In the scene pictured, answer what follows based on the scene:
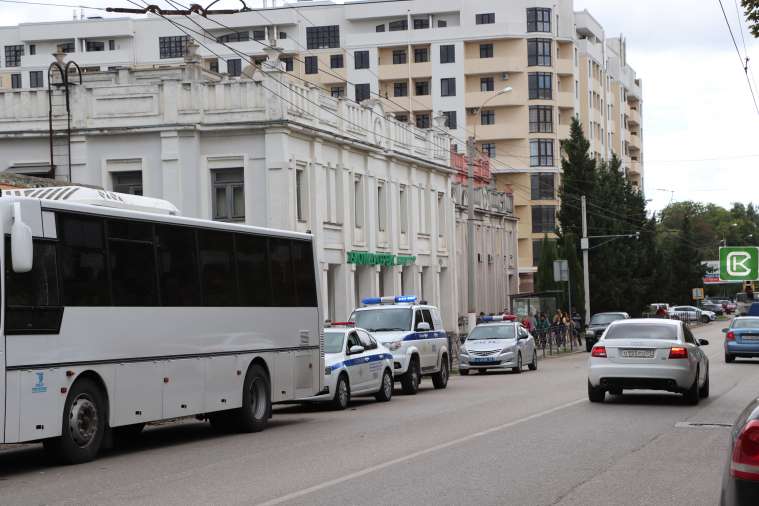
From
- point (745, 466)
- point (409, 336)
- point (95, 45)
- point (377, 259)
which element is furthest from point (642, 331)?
point (95, 45)

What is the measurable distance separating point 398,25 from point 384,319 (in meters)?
71.3

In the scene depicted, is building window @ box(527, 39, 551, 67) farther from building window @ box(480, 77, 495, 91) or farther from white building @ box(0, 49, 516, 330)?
white building @ box(0, 49, 516, 330)

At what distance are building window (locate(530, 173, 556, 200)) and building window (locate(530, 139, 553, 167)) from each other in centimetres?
94

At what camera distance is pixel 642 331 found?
74.5 feet

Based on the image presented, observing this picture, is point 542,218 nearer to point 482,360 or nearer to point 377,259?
point 377,259

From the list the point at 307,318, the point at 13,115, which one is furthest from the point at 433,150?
the point at 307,318

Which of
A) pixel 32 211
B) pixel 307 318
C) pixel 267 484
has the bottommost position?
pixel 267 484

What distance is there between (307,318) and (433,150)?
37.9 metres

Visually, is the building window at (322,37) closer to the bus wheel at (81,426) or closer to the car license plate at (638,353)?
the car license plate at (638,353)

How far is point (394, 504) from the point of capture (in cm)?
1090

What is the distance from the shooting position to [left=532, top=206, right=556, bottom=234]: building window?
102m

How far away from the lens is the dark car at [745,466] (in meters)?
6.78

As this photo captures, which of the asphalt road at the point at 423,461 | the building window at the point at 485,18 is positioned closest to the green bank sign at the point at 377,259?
the asphalt road at the point at 423,461

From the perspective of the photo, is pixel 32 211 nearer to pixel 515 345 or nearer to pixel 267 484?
pixel 267 484
